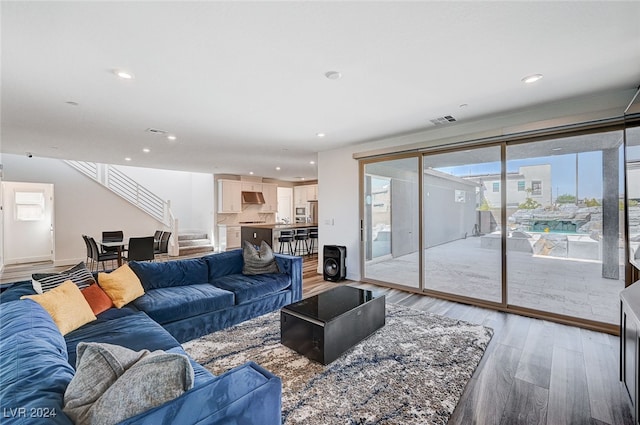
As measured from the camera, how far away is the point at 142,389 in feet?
3.12

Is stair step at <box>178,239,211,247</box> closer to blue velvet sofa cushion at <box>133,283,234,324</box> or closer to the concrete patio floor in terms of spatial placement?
blue velvet sofa cushion at <box>133,283,234,324</box>

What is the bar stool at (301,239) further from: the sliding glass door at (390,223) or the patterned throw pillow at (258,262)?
the patterned throw pillow at (258,262)

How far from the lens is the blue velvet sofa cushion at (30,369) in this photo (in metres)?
0.88

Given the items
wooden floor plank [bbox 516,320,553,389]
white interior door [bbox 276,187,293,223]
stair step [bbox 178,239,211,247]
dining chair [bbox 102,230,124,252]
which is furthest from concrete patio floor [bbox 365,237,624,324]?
white interior door [bbox 276,187,293,223]

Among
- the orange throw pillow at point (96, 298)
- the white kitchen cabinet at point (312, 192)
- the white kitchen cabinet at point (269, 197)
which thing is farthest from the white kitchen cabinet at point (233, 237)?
the orange throw pillow at point (96, 298)

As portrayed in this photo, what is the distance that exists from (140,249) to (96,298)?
10.8 ft

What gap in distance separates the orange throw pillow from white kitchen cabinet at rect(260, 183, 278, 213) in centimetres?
800

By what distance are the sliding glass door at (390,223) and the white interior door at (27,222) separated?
8.12m

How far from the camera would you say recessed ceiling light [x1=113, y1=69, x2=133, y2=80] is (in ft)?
8.11

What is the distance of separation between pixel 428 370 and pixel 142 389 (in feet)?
7.35

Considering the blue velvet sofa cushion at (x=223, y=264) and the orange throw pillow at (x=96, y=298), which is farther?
the blue velvet sofa cushion at (x=223, y=264)

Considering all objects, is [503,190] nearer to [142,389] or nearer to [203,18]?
[203,18]

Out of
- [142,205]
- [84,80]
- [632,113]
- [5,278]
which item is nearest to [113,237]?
[5,278]

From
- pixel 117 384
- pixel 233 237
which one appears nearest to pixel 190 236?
pixel 233 237
